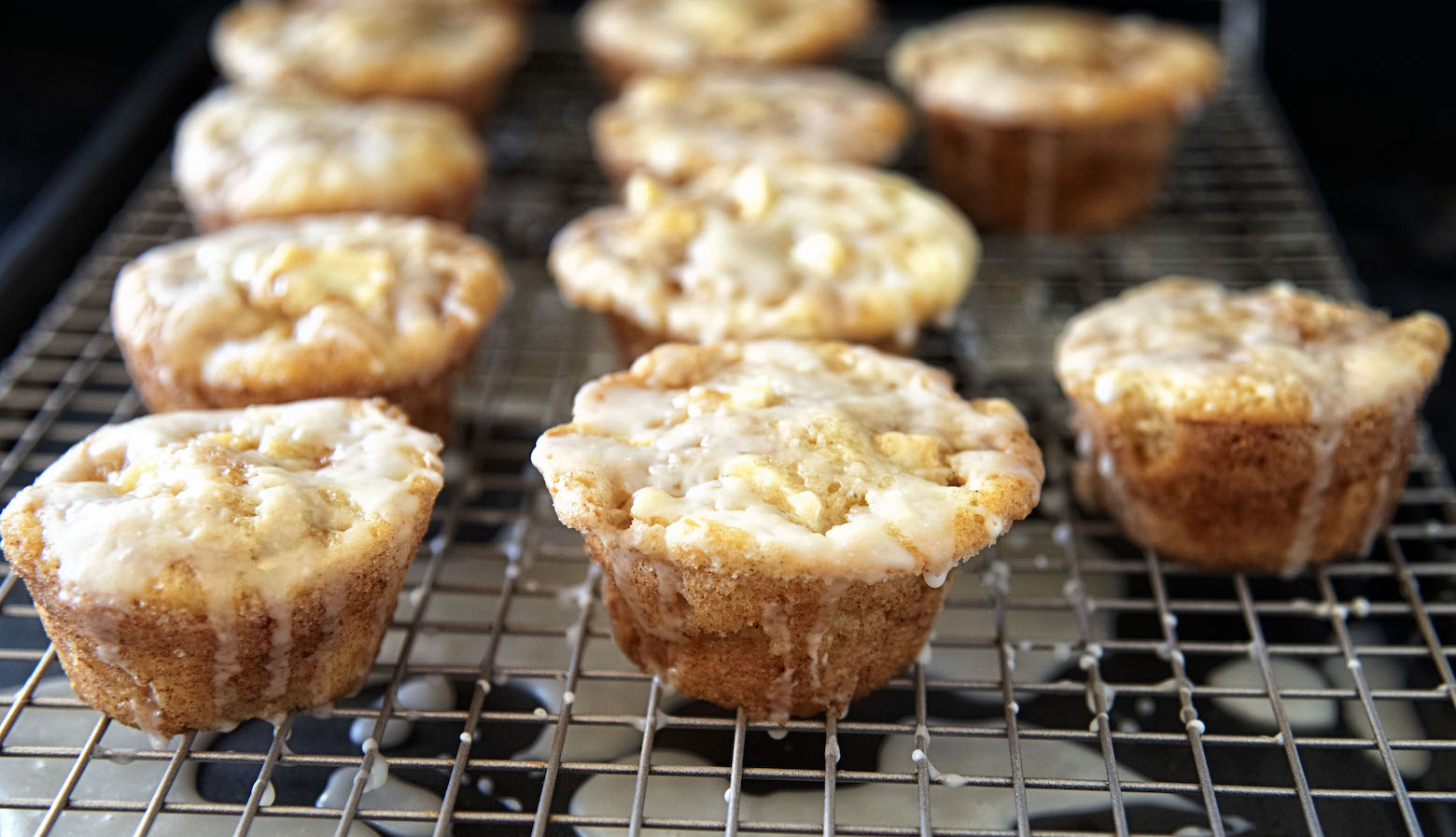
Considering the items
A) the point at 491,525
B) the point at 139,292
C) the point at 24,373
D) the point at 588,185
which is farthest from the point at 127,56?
the point at 491,525

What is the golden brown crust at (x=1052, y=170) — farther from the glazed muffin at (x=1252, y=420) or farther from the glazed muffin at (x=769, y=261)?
the glazed muffin at (x=1252, y=420)

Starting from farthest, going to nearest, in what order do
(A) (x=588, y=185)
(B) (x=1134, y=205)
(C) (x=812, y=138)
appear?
(A) (x=588, y=185), (B) (x=1134, y=205), (C) (x=812, y=138)

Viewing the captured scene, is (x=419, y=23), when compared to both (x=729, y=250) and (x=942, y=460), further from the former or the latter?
(x=942, y=460)

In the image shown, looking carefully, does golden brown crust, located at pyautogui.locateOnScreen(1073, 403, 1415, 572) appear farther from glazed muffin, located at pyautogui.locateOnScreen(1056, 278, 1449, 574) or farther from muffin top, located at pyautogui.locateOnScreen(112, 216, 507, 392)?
muffin top, located at pyautogui.locateOnScreen(112, 216, 507, 392)

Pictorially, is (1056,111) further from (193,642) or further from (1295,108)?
(193,642)

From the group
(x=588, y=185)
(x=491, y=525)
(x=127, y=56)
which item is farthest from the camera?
(x=127, y=56)

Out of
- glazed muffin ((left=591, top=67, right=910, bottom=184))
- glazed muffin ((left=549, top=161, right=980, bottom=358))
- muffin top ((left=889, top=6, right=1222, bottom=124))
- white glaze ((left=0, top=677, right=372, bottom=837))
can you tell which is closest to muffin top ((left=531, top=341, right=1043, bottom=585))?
glazed muffin ((left=549, top=161, right=980, bottom=358))
